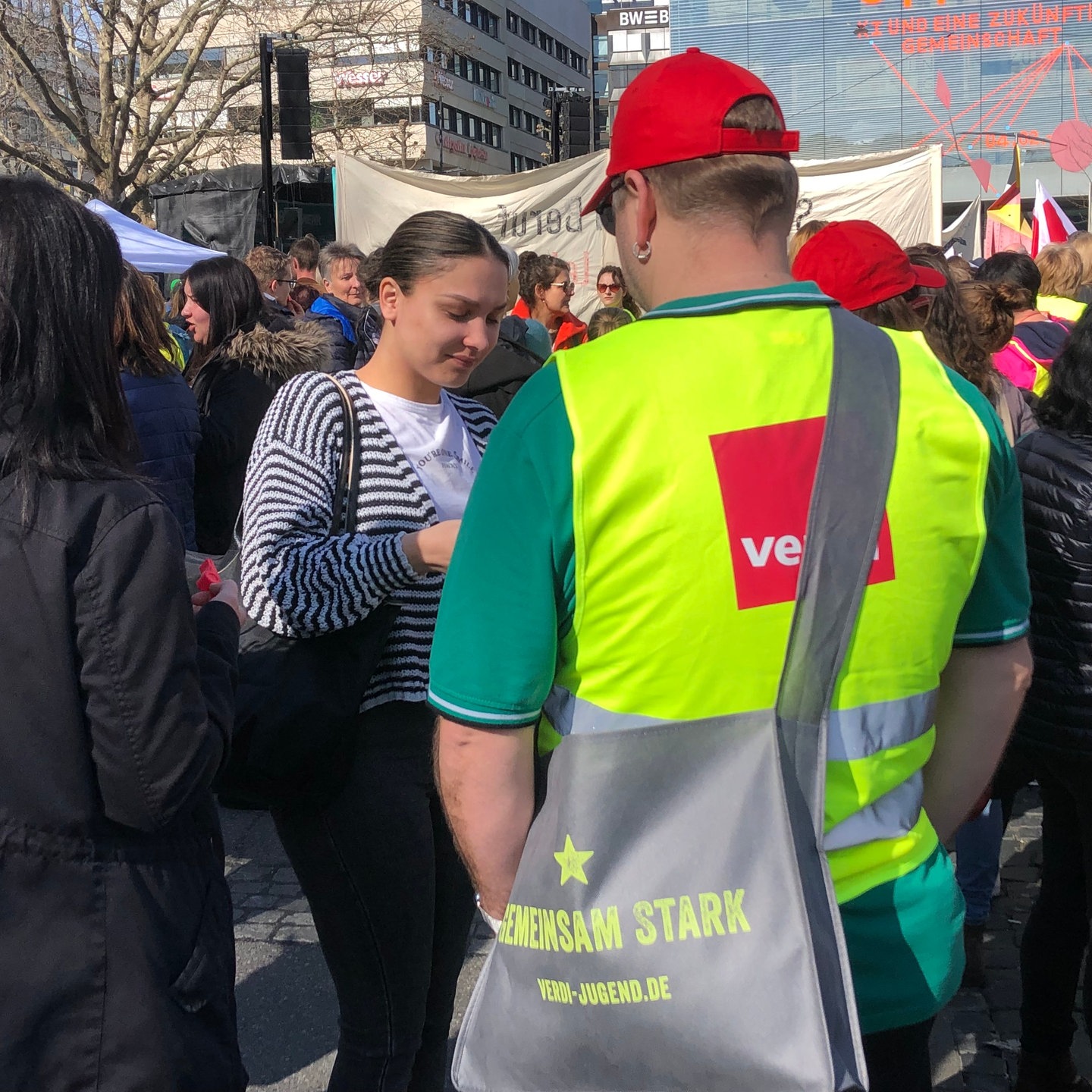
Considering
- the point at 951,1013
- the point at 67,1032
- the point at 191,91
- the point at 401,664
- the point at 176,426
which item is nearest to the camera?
the point at 67,1032

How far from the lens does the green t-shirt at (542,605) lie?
51.9 inches

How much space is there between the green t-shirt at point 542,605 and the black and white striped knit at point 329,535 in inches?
26.9

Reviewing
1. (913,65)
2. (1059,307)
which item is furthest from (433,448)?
(913,65)

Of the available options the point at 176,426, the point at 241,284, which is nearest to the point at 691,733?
the point at 176,426

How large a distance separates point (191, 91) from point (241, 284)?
56067mm

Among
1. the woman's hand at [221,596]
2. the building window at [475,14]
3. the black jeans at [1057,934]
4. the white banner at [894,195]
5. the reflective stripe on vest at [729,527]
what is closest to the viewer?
the reflective stripe on vest at [729,527]

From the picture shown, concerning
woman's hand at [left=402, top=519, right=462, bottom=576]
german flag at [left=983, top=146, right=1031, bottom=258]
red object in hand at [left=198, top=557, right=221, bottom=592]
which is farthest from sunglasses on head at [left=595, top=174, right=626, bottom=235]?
german flag at [left=983, top=146, right=1031, bottom=258]

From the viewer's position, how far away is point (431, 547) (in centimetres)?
204

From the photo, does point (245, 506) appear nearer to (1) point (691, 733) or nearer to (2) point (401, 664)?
A: (2) point (401, 664)

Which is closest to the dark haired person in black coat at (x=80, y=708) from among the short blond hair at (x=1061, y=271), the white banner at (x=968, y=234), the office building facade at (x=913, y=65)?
the short blond hair at (x=1061, y=271)

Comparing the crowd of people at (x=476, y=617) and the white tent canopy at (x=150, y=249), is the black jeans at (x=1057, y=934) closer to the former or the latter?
the crowd of people at (x=476, y=617)

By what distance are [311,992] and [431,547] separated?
6.30 ft

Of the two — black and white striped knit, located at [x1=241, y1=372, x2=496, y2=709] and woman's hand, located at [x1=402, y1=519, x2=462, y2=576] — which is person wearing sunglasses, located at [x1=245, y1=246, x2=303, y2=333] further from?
woman's hand, located at [x1=402, y1=519, x2=462, y2=576]

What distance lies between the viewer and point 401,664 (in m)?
2.21
